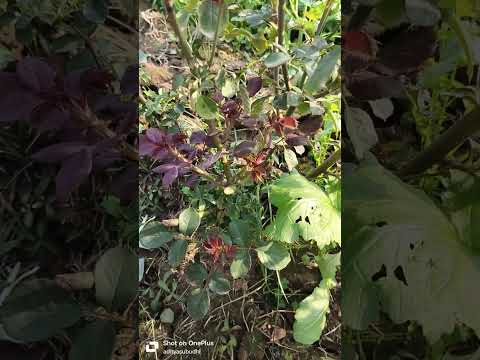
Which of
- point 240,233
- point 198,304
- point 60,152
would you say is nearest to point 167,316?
point 198,304

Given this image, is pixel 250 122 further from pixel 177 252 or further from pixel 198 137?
pixel 177 252

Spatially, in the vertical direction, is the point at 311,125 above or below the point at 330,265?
above

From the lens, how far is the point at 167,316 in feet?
2.44

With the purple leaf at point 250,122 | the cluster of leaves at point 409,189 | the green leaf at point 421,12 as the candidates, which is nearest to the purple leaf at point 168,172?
the purple leaf at point 250,122

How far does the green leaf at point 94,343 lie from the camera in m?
0.70

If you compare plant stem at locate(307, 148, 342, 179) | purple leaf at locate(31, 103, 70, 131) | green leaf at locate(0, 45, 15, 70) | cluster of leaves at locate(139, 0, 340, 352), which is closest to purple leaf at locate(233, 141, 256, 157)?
cluster of leaves at locate(139, 0, 340, 352)

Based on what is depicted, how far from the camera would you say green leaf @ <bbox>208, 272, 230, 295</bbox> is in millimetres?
746

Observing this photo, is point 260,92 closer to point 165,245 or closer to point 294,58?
point 294,58

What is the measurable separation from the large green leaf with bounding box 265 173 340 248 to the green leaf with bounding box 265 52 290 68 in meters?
0.15

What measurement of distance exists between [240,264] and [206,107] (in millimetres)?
211

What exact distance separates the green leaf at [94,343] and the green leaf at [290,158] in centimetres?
31

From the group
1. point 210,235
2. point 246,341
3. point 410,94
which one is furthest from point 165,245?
point 410,94

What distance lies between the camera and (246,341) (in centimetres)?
77

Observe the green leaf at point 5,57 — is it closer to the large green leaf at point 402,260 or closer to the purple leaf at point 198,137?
the purple leaf at point 198,137
